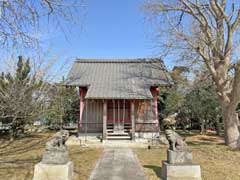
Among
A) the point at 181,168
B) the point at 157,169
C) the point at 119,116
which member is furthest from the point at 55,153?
the point at 119,116

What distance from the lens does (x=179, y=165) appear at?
5.03 metres

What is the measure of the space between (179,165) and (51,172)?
10.00 feet

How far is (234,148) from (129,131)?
5.78 m

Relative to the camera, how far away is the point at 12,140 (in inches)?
504

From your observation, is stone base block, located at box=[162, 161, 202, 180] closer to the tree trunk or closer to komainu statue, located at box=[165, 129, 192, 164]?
komainu statue, located at box=[165, 129, 192, 164]

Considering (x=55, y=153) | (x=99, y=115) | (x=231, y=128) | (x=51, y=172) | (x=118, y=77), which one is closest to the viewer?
(x=51, y=172)

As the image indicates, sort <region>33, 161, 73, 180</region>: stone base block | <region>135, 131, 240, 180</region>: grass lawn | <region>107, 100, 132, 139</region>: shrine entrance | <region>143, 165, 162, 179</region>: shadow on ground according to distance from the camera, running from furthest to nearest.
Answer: <region>107, 100, 132, 139</region>: shrine entrance < <region>143, 165, 162, 179</region>: shadow on ground < <region>135, 131, 240, 180</region>: grass lawn < <region>33, 161, 73, 180</region>: stone base block

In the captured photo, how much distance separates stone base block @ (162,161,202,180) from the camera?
4957 millimetres

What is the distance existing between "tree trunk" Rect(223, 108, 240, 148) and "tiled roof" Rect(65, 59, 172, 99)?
13.2 ft

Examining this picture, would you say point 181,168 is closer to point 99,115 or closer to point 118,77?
point 99,115

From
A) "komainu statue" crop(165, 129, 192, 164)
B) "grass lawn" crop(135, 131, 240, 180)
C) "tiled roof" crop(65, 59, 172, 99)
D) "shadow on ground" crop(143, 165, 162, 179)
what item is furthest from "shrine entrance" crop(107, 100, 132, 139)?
"komainu statue" crop(165, 129, 192, 164)

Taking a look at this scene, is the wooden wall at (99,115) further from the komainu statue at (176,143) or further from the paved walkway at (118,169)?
the komainu statue at (176,143)

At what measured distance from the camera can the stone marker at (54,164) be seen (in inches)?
194

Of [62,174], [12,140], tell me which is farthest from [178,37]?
[12,140]
